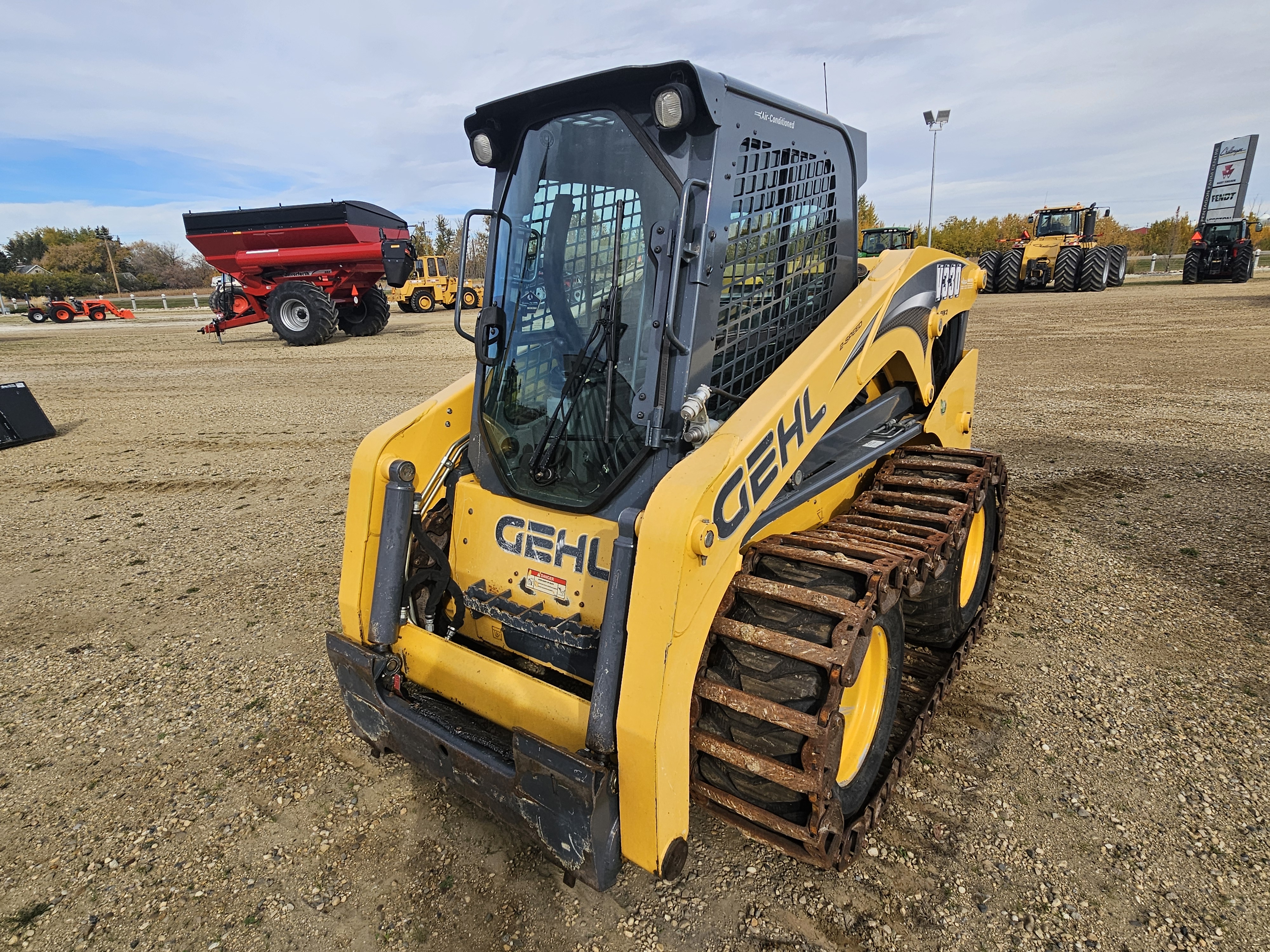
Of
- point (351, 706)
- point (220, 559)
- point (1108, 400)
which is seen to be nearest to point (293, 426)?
point (220, 559)

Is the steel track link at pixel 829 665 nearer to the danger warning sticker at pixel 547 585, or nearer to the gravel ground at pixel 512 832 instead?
the gravel ground at pixel 512 832

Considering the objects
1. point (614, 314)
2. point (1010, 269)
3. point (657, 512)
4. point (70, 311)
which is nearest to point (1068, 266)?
point (1010, 269)

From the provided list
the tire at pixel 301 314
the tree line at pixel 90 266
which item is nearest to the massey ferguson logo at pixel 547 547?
the tire at pixel 301 314

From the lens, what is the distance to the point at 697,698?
2094 mm

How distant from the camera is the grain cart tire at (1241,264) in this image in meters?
25.2

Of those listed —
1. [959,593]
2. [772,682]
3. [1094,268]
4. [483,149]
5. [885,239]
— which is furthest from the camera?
[1094,268]

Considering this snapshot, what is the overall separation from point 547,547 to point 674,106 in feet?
4.82

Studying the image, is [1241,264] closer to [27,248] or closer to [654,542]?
[654,542]

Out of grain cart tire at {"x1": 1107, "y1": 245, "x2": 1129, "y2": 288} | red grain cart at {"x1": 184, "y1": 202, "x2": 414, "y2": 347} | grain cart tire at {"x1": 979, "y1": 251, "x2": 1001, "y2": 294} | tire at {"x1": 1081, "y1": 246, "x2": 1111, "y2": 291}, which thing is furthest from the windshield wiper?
grain cart tire at {"x1": 1107, "y1": 245, "x2": 1129, "y2": 288}

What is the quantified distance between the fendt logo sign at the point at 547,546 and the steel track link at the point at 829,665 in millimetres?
499

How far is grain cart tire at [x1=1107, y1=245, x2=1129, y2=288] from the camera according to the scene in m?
25.2

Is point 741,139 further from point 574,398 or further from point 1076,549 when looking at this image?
point 1076,549

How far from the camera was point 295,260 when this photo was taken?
1647cm

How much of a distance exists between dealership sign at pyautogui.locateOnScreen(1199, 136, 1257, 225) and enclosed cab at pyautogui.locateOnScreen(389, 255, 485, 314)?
30917mm
